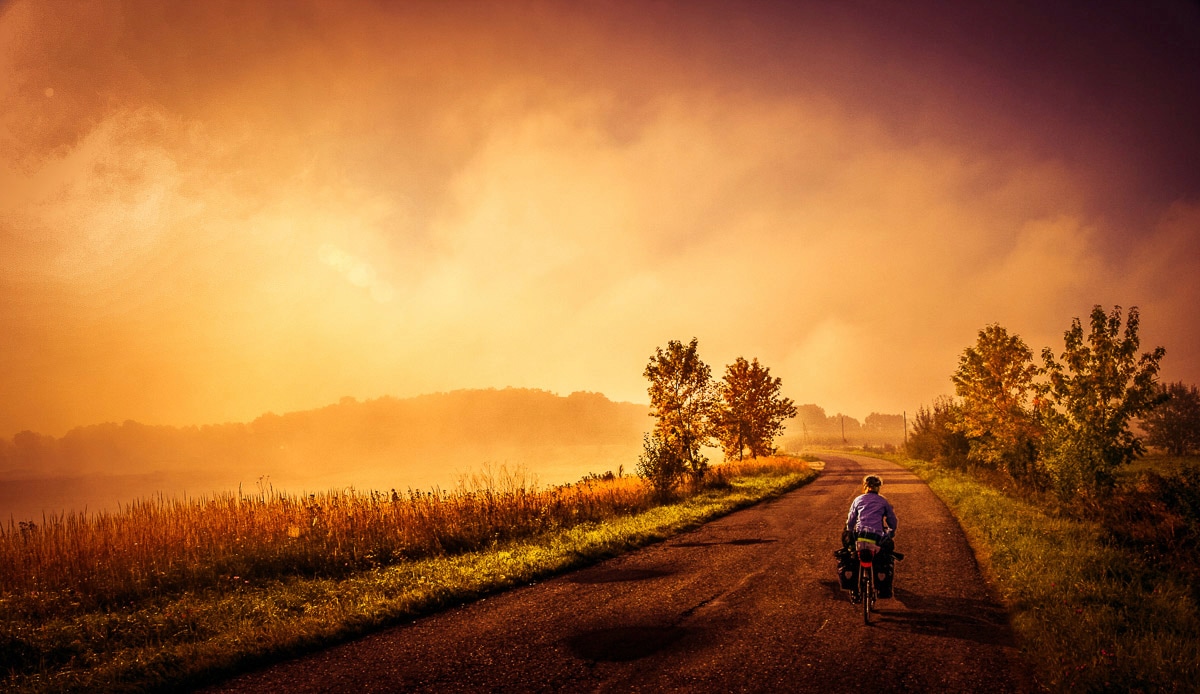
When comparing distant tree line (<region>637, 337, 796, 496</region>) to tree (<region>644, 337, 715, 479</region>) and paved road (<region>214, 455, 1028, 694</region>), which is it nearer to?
tree (<region>644, 337, 715, 479</region>)

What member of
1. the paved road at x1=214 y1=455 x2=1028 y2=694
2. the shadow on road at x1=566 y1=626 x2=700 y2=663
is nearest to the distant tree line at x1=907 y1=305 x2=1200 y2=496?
the paved road at x1=214 y1=455 x2=1028 y2=694

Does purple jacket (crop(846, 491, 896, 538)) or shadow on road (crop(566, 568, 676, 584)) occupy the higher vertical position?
purple jacket (crop(846, 491, 896, 538))

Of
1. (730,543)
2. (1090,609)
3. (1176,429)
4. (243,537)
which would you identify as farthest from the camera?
(1176,429)

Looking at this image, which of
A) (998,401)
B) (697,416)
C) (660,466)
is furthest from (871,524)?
(998,401)

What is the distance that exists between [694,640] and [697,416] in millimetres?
23305

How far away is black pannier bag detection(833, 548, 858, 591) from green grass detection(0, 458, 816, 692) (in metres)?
5.51

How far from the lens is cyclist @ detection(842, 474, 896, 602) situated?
8.07 metres

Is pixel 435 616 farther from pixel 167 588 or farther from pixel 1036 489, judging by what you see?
pixel 1036 489

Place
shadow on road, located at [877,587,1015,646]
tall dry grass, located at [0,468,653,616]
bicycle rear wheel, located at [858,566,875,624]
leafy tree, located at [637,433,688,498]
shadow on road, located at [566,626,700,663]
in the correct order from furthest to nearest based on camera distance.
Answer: leafy tree, located at [637,433,688,498]
tall dry grass, located at [0,468,653,616]
bicycle rear wheel, located at [858,566,875,624]
shadow on road, located at [877,587,1015,646]
shadow on road, located at [566,626,700,663]

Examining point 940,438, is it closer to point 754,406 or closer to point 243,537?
point 754,406

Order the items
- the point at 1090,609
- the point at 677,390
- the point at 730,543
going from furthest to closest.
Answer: the point at 677,390, the point at 730,543, the point at 1090,609

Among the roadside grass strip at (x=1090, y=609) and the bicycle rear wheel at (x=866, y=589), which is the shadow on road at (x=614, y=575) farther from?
the roadside grass strip at (x=1090, y=609)

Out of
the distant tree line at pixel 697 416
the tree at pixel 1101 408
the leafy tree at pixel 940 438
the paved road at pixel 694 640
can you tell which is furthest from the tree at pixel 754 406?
the paved road at pixel 694 640

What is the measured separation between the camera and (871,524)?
8234 millimetres
